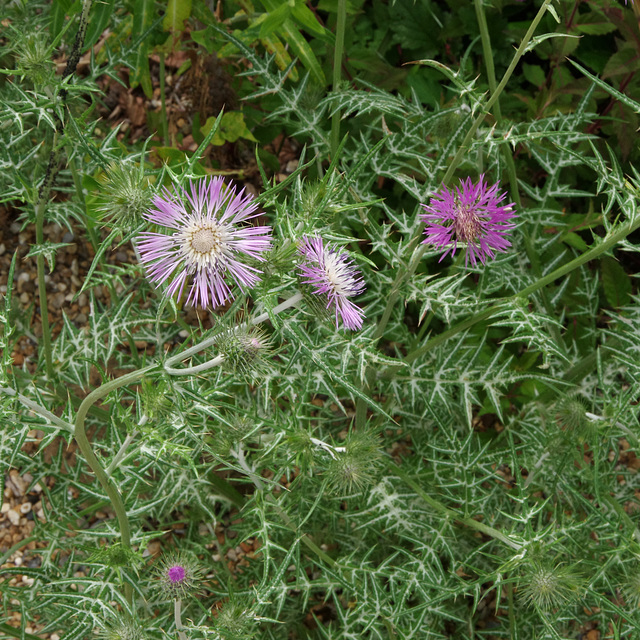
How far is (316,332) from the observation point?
6.75 feet

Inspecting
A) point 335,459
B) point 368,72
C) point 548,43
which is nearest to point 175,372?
point 335,459

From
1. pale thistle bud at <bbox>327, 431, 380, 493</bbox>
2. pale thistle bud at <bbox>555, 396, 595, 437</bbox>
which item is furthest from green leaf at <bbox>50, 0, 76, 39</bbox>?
pale thistle bud at <bbox>555, 396, 595, 437</bbox>

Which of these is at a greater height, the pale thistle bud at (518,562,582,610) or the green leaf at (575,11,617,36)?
the green leaf at (575,11,617,36)

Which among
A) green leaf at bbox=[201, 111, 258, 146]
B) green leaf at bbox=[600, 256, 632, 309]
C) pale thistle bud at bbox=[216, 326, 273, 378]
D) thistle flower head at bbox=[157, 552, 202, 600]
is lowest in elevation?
thistle flower head at bbox=[157, 552, 202, 600]

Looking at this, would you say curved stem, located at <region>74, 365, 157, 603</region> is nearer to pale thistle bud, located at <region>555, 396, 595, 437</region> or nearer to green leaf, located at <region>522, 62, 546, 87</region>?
pale thistle bud, located at <region>555, 396, 595, 437</region>

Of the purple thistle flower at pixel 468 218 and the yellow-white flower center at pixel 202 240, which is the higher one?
the yellow-white flower center at pixel 202 240

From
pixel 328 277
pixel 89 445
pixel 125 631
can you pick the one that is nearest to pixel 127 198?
pixel 328 277

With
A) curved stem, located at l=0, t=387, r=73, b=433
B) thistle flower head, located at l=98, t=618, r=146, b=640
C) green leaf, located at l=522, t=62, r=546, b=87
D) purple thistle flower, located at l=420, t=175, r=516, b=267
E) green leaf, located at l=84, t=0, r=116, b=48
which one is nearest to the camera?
curved stem, located at l=0, t=387, r=73, b=433

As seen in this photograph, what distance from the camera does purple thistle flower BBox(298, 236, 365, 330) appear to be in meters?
1.43

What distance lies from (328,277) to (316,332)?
63cm

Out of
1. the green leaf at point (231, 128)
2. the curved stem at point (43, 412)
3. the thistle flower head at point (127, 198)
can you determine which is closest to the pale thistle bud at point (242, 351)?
the thistle flower head at point (127, 198)

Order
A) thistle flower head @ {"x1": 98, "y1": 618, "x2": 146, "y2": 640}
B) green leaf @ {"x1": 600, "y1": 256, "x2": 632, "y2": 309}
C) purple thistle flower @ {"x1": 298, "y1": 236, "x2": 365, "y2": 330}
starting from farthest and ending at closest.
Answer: green leaf @ {"x1": 600, "y1": 256, "x2": 632, "y2": 309}
thistle flower head @ {"x1": 98, "y1": 618, "x2": 146, "y2": 640}
purple thistle flower @ {"x1": 298, "y1": 236, "x2": 365, "y2": 330}

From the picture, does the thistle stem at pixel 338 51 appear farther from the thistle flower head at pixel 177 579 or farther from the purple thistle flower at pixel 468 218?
the thistle flower head at pixel 177 579

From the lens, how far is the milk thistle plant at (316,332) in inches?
59.6
